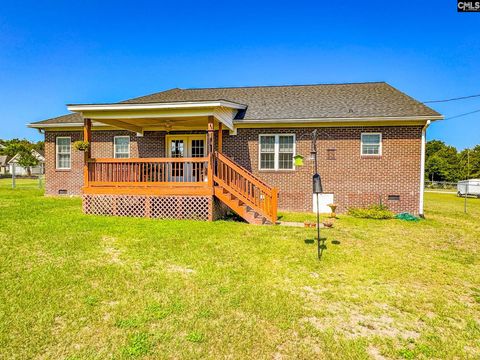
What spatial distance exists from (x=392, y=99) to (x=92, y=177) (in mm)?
11723

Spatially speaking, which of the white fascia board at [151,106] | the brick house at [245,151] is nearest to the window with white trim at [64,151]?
the brick house at [245,151]

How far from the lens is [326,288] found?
4.39 meters

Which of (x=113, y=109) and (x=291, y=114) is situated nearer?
(x=113, y=109)

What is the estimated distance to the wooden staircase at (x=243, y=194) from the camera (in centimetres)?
875

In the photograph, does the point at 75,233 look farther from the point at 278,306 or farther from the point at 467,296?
the point at 467,296

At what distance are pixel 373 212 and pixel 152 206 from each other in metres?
7.46

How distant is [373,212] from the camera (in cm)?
1044

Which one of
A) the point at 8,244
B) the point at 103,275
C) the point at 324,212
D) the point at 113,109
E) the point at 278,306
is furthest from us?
the point at 324,212

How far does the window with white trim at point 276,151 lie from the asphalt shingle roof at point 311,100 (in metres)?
0.83

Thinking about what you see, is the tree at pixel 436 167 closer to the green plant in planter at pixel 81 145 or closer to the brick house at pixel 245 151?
the brick house at pixel 245 151

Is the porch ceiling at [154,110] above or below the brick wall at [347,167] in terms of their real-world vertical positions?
above

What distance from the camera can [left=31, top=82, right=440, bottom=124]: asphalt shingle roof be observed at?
445 inches

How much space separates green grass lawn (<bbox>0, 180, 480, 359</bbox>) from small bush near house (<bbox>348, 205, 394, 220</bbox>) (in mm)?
3067

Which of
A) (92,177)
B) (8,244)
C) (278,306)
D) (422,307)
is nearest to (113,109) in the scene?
(92,177)
